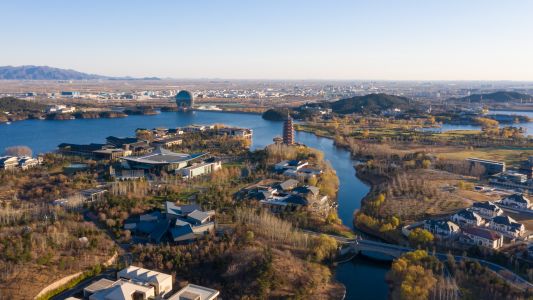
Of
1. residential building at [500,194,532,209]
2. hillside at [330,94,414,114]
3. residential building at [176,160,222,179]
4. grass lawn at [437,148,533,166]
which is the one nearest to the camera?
residential building at [500,194,532,209]

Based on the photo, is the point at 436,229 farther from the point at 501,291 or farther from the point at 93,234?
the point at 93,234

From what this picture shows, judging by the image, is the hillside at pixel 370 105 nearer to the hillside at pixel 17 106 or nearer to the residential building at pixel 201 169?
the residential building at pixel 201 169

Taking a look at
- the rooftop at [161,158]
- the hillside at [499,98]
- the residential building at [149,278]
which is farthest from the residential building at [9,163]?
the hillside at [499,98]

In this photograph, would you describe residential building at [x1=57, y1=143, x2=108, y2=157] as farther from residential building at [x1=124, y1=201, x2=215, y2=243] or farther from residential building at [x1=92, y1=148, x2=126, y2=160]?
residential building at [x1=124, y1=201, x2=215, y2=243]

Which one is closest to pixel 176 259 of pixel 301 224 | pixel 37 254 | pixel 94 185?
pixel 37 254

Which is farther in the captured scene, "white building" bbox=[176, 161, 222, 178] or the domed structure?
the domed structure

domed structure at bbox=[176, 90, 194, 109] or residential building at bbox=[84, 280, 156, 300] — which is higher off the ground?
domed structure at bbox=[176, 90, 194, 109]

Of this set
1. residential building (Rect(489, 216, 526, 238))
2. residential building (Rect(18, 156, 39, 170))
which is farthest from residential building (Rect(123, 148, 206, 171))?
residential building (Rect(489, 216, 526, 238))
